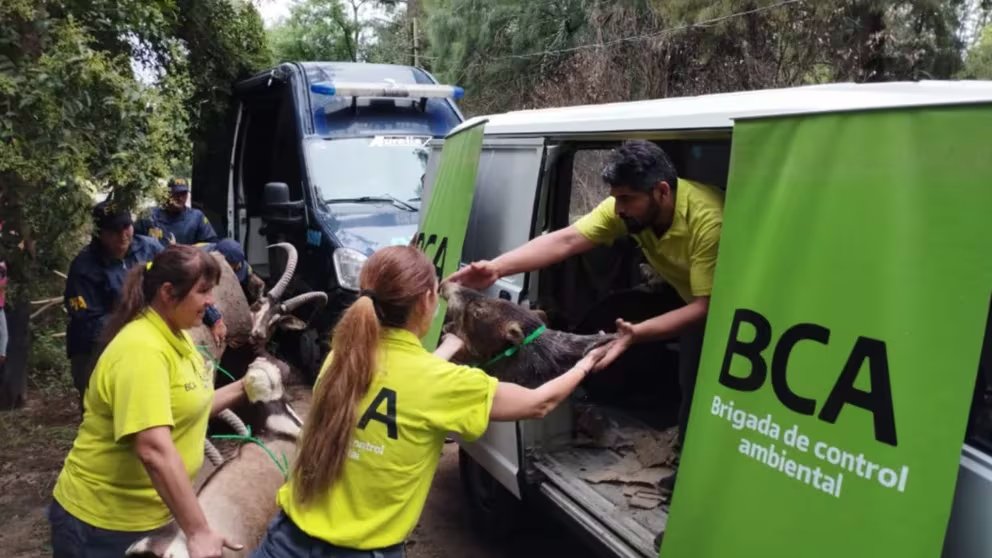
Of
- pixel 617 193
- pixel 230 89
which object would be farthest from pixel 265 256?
pixel 617 193

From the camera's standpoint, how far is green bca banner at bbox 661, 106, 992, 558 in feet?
6.06

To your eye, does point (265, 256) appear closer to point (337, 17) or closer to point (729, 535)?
point (729, 535)

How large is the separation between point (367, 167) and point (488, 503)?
4.24m

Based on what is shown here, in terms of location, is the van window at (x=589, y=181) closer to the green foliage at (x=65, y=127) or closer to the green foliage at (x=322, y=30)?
the green foliage at (x=65, y=127)

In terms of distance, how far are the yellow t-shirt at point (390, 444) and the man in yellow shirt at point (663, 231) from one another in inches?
39.6

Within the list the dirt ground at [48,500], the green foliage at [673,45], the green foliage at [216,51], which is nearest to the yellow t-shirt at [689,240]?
the dirt ground at [48,500]

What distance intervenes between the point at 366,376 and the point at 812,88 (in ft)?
6.29

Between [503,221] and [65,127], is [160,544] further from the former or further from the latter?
[65,127]

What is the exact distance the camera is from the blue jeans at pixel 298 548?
237cm

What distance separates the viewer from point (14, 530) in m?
5.10

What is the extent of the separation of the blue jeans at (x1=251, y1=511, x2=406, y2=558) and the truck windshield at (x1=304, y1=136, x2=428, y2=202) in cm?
570

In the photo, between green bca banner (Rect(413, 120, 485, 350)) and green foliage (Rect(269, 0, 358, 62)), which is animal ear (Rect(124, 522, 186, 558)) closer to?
green bca banner (Rect(413, 120, 485, 350))

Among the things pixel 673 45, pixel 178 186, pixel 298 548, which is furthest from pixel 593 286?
pixel 673 45

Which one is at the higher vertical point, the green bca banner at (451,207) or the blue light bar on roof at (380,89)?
the blue light bar on roof at (380,89)
